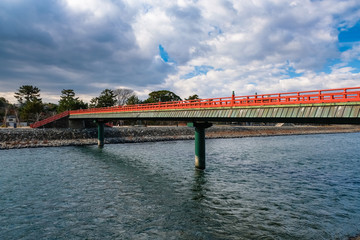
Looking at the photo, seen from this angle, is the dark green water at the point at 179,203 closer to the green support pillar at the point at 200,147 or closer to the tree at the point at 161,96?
the green support pillar at the point at 200,147

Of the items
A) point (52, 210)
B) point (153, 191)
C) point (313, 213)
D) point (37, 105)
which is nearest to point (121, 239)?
point (52, 210)

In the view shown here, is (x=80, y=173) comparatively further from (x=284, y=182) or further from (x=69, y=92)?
(x=69, y=92)

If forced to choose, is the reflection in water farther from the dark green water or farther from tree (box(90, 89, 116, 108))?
tree (box(90, 89, 116, 108))

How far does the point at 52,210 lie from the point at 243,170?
20.4m

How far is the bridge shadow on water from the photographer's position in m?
12.5

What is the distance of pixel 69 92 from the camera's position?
112m

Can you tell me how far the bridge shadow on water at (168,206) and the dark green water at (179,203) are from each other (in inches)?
2.2

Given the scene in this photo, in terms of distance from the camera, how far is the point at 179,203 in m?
16.7

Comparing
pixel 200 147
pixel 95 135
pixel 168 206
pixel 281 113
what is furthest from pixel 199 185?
pixel 95 135

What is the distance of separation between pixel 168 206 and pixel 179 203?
993 millimetres

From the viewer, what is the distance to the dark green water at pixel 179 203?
12445 millimetres

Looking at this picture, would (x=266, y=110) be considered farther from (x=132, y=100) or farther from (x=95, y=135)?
(x=132, y=100)

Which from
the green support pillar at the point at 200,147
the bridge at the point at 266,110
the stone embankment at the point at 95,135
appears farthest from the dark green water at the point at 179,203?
the stone embankment at the point at 95,135

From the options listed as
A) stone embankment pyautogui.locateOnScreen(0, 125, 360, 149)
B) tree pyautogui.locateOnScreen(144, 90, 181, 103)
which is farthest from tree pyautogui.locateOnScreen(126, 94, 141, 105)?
stone embankment pyautogui.locateOnScreen(0, 125, 360, 149)
